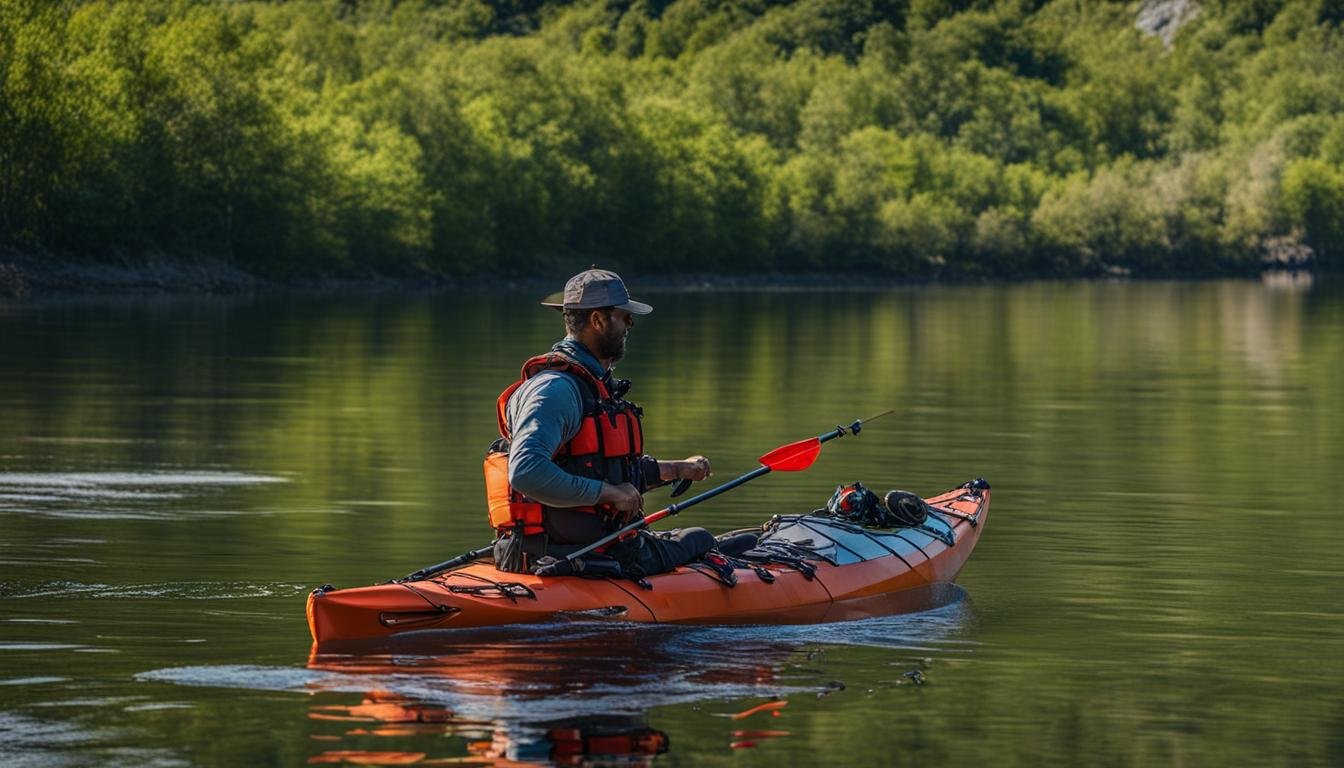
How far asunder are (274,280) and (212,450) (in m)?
61.0

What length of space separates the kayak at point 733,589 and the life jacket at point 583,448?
381 mm

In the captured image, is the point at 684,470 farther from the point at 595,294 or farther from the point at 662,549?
the point at 595,294

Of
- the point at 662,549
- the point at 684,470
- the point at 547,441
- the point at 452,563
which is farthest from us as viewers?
the point at 662,549

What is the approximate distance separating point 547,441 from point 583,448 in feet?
1.33

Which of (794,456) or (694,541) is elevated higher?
(794,456)

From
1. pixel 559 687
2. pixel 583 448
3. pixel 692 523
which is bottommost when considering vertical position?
pixel 692 523

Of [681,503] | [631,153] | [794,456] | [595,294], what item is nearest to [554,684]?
[595,294]

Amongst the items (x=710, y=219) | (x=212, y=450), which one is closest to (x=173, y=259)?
(x=710, y=219)

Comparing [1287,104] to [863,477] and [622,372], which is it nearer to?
[622,372]

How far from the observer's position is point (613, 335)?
496 inches

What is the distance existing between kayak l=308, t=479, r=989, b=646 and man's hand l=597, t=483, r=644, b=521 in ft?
1.86

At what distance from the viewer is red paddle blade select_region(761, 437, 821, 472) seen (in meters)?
14.6

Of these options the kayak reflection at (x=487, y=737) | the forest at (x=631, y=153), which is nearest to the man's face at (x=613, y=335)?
the kayak reflection at (x=487, y=737)

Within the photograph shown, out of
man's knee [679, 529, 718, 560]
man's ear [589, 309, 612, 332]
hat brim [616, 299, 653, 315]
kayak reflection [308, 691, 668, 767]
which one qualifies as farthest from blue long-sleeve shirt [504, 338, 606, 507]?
kayak reflection [308, 691, 668, 767]
